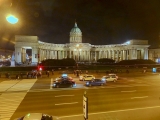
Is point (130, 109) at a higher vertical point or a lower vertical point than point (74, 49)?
lower

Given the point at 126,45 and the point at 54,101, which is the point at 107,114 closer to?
the point at 54,101

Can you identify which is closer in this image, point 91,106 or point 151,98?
point 91,106

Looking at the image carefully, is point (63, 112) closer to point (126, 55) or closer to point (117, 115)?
point (117, 115)

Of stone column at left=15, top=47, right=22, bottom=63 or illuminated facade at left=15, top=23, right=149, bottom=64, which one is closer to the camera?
stone column at left=15, top=47, right=22, bottom=63

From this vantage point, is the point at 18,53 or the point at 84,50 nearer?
the point at 18,53

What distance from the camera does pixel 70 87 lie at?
29.7 m

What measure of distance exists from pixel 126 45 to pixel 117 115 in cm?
11843

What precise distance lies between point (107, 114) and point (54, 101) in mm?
6599

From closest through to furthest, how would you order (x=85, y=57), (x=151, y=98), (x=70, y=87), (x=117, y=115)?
1. (x=117, y=115)
2. (x=151, y=98)
3. (x=70, y=87)
4. (x=85, y=57)

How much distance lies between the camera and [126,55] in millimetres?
136125

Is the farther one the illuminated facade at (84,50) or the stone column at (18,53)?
the illuminated facade at (84,50)

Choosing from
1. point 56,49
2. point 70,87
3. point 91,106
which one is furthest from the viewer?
point 56,49

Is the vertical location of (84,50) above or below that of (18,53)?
above

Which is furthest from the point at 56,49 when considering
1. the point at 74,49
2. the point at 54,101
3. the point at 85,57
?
the point at 54,101
